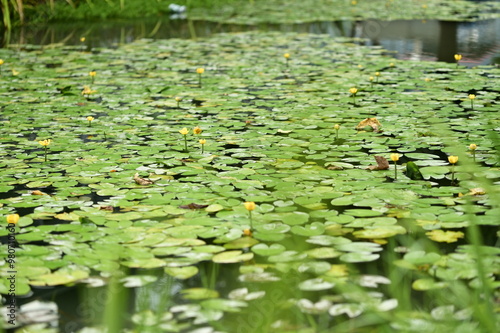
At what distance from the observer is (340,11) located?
8.79 m

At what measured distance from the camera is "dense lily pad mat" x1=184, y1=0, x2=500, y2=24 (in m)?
8.13

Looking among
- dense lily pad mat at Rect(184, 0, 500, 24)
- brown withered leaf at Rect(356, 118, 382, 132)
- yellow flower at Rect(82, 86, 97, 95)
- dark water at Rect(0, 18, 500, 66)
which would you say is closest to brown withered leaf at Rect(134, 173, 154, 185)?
brown withered leaf at Rect(356, 118, 382, 132)

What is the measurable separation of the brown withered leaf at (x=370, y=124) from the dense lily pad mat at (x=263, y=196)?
39 mm

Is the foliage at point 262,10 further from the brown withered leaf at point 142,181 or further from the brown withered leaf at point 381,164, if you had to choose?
the brown withered leaf at point 381,164

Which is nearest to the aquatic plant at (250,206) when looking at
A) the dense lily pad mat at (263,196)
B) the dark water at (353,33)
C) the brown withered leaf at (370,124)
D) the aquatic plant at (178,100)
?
the dense lily pad mat at (263,196)

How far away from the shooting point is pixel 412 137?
10.8ft

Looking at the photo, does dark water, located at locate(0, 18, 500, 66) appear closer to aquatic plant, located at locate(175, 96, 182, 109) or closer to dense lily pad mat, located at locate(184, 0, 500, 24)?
dense lily pad mat, located at locate(184, 0, 500, 24)

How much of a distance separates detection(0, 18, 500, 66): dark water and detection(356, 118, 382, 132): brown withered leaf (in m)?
2.23

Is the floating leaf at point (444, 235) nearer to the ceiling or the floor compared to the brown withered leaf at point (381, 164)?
nearer to the floor

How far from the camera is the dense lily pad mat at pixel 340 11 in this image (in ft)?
26.7

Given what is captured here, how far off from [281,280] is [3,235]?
92 cm

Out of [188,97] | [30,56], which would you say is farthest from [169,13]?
[188,97]

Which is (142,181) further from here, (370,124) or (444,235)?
(370,124)

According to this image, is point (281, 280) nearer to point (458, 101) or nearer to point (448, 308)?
point (448, 308)
